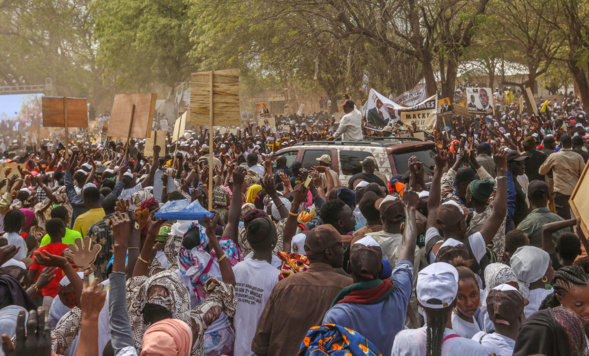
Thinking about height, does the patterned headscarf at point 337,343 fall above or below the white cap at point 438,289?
below

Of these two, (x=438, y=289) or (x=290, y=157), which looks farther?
(x=290, y=157)

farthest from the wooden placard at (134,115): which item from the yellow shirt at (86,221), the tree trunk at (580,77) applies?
the tree trunk at (580,77)

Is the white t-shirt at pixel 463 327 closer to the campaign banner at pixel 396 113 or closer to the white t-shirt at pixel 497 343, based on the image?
the white t-shirt at pixel 497 343

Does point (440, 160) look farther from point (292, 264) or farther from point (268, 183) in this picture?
point (268, 183)

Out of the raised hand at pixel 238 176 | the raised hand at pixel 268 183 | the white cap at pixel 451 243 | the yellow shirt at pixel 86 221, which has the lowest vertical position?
the yellow shirt at pixel 86 221

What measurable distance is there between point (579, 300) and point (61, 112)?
990cm

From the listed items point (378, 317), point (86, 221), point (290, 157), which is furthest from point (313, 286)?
point (290, 157)

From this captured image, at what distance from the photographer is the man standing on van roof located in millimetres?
11367

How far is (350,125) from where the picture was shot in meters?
11.4

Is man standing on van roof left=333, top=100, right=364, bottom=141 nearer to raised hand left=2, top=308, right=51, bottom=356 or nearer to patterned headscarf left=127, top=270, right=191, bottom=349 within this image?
patterned headscarf left=127, top=270, right=191, bottom=349

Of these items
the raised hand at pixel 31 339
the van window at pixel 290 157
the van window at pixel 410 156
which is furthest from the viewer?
the van window at pixel 290 157

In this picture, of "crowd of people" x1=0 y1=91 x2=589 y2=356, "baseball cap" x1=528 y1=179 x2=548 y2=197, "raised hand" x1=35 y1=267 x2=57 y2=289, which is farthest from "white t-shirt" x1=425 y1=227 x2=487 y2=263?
"raised hand" x1=35 y1=267 x2=57 y2=289

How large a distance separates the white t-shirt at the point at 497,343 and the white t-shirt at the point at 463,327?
21 cm

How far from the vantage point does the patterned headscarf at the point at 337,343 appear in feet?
9.12
